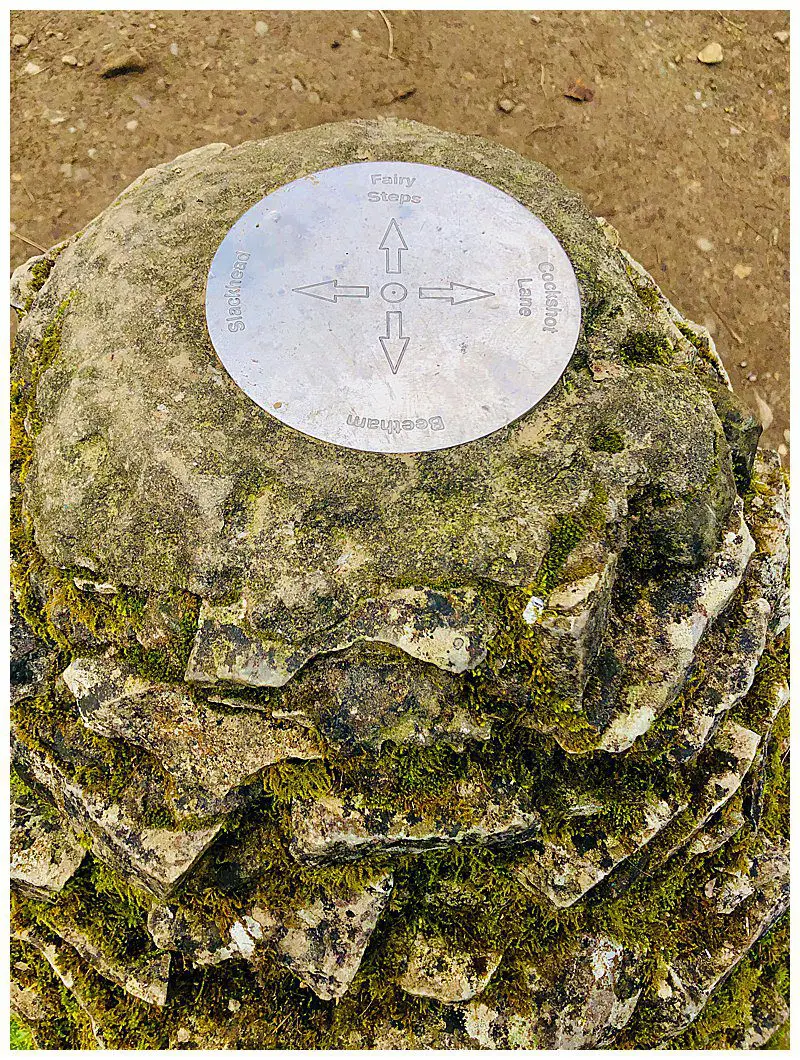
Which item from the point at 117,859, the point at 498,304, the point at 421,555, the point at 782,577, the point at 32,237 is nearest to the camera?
the point at 421,555

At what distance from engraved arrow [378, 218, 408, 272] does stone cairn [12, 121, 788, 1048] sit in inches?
20.7

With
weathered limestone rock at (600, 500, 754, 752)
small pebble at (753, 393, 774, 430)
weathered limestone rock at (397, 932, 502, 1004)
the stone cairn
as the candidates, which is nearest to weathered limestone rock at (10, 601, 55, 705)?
the stone cairn

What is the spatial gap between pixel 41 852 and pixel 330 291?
2.06m

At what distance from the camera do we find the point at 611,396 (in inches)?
101

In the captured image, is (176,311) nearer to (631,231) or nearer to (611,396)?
(611,396)

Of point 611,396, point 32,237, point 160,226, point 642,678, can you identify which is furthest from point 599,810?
point 32,237

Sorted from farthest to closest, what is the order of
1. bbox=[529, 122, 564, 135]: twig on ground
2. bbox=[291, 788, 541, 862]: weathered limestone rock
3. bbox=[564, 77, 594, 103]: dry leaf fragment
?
bbox=[564, 77, 594, 103]: dry leaf fragment < bbox=[529, 122, 564, 135]: twig on ground < bbox=[291, 788, 541, 862]: weathered limestone rock

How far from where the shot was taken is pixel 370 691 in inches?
90.3

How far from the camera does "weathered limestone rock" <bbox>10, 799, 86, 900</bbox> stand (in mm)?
2760

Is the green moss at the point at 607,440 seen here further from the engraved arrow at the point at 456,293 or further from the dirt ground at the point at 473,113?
the dirt ground at the point at 473,113

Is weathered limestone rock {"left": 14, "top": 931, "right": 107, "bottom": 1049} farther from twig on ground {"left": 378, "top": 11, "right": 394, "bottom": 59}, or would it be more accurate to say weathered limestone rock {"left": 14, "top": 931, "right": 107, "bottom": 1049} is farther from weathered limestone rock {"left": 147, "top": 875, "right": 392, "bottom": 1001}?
twig on ground {"left": 378, "top": 11, "right": 394, "bottom": 59}

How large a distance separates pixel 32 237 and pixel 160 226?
187cm

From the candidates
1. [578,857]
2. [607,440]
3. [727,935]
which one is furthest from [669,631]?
[727,935]

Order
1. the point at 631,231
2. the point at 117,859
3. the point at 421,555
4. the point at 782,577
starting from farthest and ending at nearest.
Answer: the point at 631,231
the point at 782,577
the point at 117,859
the point at 421,555
